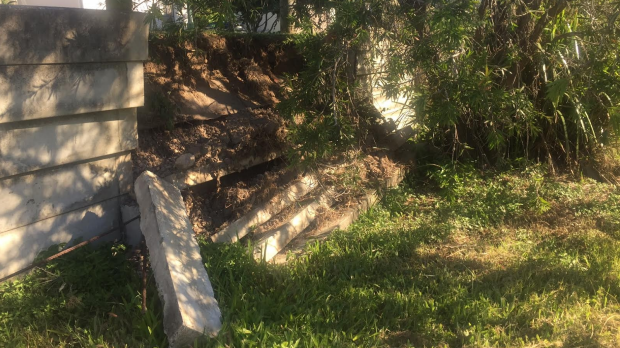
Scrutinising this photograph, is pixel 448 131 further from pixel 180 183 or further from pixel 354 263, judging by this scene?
pixel 180 183

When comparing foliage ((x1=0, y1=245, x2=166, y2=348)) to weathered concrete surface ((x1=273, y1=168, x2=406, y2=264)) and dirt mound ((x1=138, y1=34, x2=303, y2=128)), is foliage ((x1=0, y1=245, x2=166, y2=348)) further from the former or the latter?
dirt mound ((x1=138, y1=34, x2=303, y2=128))

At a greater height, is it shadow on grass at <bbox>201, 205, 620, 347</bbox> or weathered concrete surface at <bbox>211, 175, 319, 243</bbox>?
weathered concrete surface at <bbox>211, 175, 319, 243</bbox>

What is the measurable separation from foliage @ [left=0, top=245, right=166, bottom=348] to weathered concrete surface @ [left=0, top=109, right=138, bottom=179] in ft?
2.00

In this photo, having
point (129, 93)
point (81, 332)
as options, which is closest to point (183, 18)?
point (129, 93)

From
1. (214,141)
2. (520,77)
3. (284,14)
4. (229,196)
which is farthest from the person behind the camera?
(284,14)

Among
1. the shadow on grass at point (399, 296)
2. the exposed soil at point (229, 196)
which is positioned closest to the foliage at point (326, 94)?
the exposed soil at point (229, 196)

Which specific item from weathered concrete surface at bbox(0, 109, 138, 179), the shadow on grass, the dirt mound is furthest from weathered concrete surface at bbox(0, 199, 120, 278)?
the dirt mound

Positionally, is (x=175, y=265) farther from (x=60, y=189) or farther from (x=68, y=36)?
(x=68, y=36)

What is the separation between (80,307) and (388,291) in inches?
79.2

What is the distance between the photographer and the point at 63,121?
368 cm

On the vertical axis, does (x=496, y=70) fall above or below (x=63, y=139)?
above

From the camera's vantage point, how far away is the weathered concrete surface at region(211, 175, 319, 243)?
14.0 feet

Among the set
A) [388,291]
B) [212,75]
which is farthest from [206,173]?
[388,291]

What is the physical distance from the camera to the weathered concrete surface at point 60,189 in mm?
3465
